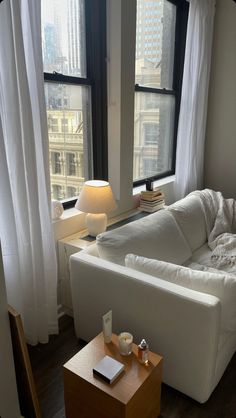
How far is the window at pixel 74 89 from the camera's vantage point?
84.2 inches

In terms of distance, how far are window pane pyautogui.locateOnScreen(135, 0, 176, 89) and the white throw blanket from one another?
136 centimetres

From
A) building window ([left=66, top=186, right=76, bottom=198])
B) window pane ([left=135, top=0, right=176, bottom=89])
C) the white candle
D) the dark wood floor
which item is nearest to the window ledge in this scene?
building window ([left=66, top=186, right=76, bottom=198])

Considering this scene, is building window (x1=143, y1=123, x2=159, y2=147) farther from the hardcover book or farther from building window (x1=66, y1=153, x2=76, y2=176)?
the hardcover book

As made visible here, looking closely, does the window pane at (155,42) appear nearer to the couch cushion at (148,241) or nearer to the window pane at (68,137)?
the window pane at (68,137)

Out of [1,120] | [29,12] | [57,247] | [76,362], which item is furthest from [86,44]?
[76,362]

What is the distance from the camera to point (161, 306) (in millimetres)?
1537

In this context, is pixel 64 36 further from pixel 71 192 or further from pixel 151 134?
pixel 151 134

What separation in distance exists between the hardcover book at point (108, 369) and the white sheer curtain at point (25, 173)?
0.68 m

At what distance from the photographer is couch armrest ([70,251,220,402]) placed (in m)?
1.44

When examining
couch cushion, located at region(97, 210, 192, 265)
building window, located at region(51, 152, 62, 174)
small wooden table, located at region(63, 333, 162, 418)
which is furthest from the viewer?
building window, located at region(51, 152, 62, 174)

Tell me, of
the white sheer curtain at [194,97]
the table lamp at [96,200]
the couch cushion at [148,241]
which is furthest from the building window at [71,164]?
the white sheer curtain at [194,97]

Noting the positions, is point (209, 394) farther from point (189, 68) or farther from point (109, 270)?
point (189, 68)

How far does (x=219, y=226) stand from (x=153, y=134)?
51.8 inches

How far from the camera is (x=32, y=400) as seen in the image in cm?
141
